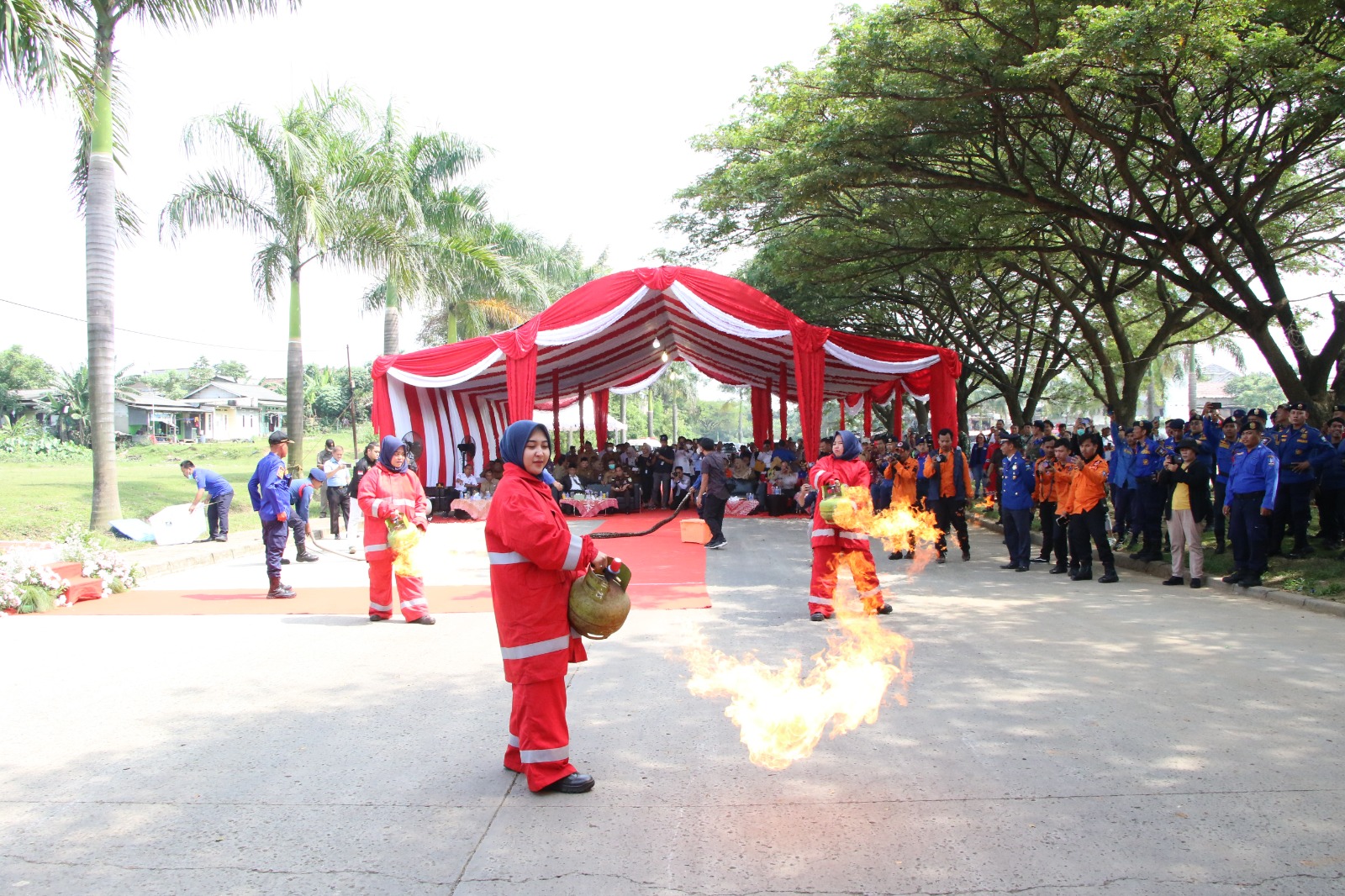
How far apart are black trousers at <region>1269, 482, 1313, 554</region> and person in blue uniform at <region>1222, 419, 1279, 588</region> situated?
640 millimetres

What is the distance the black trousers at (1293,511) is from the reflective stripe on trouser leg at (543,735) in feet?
29.3

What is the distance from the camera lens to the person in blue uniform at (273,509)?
912 centimetres

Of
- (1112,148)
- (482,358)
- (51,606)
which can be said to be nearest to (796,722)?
(51,606)

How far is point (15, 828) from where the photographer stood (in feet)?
11.8

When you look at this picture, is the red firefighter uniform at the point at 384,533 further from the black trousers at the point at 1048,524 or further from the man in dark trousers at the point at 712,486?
the black trousers at the point at 1048,524

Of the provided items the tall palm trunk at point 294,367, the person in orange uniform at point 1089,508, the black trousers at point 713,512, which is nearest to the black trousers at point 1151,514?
the person in orange uniform at point 1089,508

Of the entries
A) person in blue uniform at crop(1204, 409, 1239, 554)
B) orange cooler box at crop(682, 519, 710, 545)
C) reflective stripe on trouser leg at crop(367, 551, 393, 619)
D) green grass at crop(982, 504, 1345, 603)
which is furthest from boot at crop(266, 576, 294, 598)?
person in blue uniform at crop(1204, 409, 1239, 554)

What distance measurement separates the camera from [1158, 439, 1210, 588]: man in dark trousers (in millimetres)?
9164

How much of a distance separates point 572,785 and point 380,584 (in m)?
4.74

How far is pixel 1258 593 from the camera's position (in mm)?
8578

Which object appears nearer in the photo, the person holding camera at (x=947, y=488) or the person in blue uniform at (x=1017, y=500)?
the person in blue uniform at (x=1017, y=500)

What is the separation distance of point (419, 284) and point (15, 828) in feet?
61.2

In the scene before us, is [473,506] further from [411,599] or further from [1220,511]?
[1220,511]

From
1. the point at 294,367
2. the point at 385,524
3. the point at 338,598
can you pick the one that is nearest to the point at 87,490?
the point at 294,367
